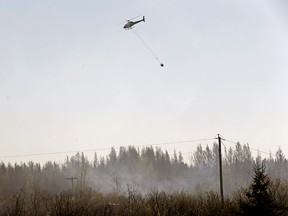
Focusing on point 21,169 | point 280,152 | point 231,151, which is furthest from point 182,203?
point 280,152

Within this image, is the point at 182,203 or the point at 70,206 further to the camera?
the point at 182,203

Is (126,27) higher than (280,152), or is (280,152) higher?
(126,27)

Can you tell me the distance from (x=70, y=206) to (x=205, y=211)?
8799mm

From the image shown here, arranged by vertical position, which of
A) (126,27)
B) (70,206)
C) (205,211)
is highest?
(126,27)

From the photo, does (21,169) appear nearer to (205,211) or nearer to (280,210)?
(205,211)

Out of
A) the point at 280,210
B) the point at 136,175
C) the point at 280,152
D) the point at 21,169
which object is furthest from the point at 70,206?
the point at 280,152

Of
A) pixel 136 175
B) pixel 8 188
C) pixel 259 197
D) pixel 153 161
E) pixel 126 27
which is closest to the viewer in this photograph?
pixel 259 197

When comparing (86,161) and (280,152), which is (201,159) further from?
(86,161)

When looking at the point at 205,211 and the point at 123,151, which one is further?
the point at 123,151

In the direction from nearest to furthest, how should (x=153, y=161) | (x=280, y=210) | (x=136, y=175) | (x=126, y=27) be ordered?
1. (x=280, y=210)
2. (x=126, y=27)
3. (x=136, y=175)
4. (x=153, y=161)

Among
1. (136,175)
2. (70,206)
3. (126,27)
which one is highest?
(126,27)

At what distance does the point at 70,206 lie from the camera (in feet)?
47.6

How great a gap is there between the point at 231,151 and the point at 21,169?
2338 inches

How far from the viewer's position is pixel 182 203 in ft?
75.2
